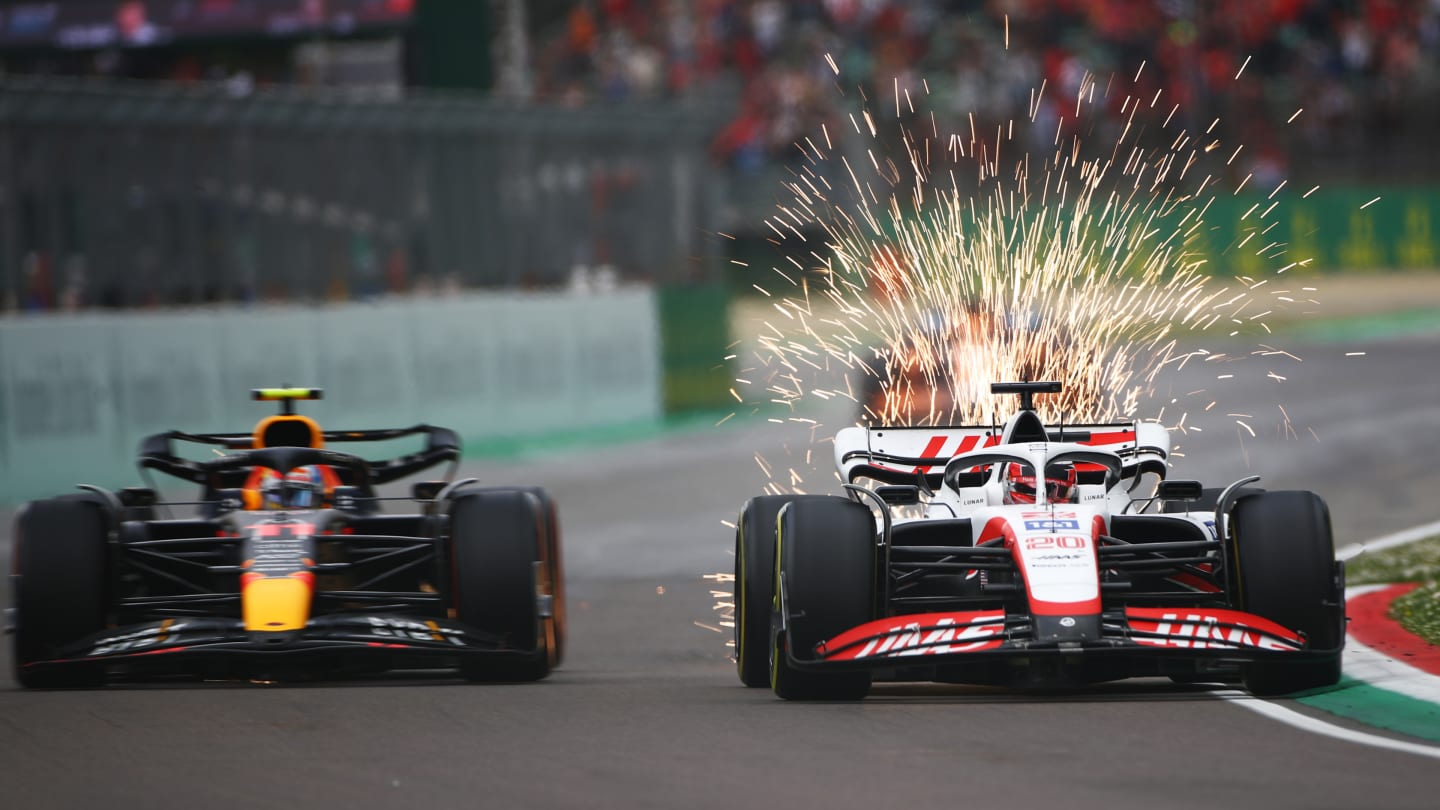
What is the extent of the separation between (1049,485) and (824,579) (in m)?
1.30

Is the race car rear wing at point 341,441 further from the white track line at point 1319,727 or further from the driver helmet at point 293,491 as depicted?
the white track line at point 1319,727

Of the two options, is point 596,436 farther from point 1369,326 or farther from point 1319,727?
point 1369,326

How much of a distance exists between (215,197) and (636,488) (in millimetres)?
4859

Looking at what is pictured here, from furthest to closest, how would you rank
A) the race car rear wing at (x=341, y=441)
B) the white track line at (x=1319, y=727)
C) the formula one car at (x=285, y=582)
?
the race car rear wing at (x=341, y=441) < the formula one car at (x=285, y=582) < the white track line at (x=1319, y=727)

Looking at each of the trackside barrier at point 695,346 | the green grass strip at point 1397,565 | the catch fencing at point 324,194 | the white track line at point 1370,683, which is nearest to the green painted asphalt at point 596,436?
the trackside barrier at point 695,346

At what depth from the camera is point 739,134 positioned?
39.2 m

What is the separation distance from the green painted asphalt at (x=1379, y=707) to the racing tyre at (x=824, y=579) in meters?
1.66

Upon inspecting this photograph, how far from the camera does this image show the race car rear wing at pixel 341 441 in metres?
10.6

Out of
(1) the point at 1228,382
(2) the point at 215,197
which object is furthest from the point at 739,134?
(2) the point at 215,197

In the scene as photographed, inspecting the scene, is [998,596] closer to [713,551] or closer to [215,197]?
[713,551]

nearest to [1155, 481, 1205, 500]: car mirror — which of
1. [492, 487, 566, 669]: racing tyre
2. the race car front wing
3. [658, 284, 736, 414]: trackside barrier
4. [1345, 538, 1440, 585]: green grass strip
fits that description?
[492, 487, 566, 669]: racing tyre

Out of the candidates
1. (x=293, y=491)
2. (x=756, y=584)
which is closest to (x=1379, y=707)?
(x=756, y=584)

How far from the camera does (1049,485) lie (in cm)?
924

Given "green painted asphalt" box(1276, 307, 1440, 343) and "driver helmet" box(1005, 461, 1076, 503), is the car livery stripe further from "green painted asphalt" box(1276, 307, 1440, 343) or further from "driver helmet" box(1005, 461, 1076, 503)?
"green painted asphalt" box(1276, 307, 1440, 343)
